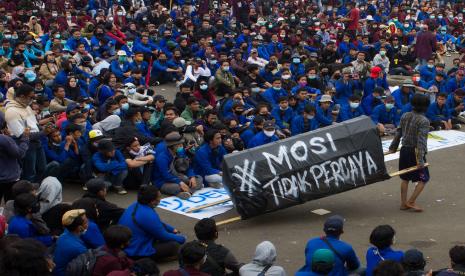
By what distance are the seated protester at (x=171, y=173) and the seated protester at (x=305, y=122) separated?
320 centimetres

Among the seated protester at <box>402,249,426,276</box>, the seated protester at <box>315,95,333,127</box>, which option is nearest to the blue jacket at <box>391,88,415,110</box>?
the seated protester at <box>315,95,333,127</box>

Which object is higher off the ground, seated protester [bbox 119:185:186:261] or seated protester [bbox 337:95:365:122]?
seated protester [bbox 119:185:186:261]

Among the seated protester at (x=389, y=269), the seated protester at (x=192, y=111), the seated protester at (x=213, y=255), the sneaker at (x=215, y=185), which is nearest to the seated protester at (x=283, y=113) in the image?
the seated protester at (x=192, y=111)

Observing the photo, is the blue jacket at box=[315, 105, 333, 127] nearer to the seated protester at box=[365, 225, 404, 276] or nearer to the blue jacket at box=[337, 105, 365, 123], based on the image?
the blue jacket at box=[337, 105, 365, 123]

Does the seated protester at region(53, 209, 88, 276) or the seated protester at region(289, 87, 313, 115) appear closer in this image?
the seated protester at region(53, 209, 88, 276)

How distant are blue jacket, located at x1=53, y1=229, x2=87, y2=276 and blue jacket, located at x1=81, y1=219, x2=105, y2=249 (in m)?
0.41

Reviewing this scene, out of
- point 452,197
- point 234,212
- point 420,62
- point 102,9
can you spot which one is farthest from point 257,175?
point 102,9

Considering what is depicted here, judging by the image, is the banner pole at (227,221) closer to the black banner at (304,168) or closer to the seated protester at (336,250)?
the black banner at (304,168)

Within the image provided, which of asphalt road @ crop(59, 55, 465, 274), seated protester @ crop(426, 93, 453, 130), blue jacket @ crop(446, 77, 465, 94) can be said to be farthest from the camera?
blue jacket @ crop(446, 77, 465, 94)

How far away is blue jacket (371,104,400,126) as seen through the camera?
54.3ft

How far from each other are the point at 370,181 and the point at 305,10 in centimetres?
2128

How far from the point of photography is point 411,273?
703 centimetres

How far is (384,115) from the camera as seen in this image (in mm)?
16656

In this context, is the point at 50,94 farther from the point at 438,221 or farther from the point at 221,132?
the point at 438,221
